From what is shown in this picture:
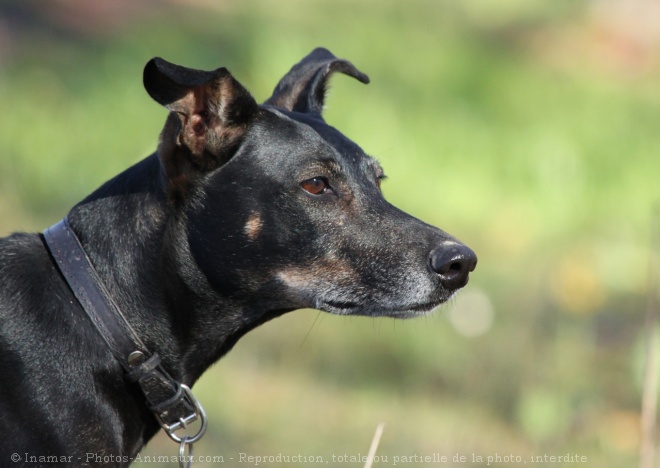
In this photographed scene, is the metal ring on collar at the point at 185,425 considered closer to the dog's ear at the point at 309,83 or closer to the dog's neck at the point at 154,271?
the dog's neck at the point at 154,271

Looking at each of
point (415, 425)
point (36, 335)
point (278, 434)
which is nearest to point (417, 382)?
point (415, 425)

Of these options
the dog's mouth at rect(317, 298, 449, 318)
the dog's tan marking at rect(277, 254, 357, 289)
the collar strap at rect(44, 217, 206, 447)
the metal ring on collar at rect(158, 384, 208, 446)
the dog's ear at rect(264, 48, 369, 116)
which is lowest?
the metal ring on collar at rect(158, 384, 208, 446)

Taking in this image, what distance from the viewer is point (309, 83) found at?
191 inches

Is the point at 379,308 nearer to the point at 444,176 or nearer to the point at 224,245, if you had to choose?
the point at 224,245

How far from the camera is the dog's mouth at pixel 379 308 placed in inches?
161

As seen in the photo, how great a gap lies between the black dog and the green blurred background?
1449 mm

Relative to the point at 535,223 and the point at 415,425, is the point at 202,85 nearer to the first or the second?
the point at 415,425

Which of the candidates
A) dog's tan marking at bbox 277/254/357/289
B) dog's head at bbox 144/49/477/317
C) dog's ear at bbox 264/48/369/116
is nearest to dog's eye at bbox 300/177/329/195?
dog's head at bbox 144/49/477/317

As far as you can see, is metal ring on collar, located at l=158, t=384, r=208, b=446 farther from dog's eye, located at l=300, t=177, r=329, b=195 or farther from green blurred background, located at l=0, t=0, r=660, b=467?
green blurred background, located at l=0, t=0, r=660, b=467

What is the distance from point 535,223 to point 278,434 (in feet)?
14.0

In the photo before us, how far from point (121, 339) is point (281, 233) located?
73 cm

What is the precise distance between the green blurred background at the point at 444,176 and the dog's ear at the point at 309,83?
1.23m

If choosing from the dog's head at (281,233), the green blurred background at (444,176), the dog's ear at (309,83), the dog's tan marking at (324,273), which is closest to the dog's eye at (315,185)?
the dog's head at (281,233)

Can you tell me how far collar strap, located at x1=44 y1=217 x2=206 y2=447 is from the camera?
Result: 379 centimetres
